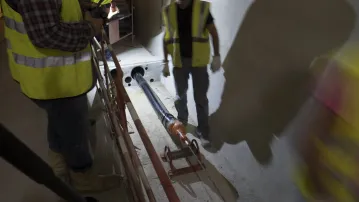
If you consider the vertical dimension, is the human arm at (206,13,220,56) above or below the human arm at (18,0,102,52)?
below

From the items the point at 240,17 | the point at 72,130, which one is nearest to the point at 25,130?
the point at 72,130

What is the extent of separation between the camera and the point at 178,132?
228cm

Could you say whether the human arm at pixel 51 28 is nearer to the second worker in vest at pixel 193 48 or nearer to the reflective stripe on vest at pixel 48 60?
the reflective stripe on vest at pixel 48 60

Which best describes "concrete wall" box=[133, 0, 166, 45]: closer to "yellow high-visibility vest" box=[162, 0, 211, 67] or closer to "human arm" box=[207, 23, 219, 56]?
"yellow high-visibility vest" box=[162, 0, 211, 67]

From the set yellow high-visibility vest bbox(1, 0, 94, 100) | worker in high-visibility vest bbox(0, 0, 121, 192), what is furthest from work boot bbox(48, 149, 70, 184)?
yellow high-visibility vest bbox(1, 0, 94, 100)

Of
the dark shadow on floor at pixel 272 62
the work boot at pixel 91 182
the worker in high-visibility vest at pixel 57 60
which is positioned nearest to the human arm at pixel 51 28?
the worker in high-visibility vest at pixel 57 60

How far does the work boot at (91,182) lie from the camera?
73.5 inches

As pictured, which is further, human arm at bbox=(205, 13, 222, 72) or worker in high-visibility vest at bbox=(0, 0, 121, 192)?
human arm at bbox=(205, 13, 222, 72)

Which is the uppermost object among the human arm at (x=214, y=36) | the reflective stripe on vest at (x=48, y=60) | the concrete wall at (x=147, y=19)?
the reflective stripe on vest at (x=48, y=60)

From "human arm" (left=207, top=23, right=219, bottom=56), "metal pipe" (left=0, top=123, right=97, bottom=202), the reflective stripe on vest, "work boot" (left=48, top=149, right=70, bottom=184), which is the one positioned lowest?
"work boot" (left=48, top=149, right=70, bottom=184)

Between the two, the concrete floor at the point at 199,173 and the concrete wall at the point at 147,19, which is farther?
the concrete wall at the point at 147,19

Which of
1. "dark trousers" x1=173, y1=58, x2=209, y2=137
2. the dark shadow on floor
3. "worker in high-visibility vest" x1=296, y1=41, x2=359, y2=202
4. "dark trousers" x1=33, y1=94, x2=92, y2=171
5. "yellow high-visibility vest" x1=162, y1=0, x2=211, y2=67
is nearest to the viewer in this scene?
"worker in high-visibility vest" x1=296, y1=41, x2=359, y2=202

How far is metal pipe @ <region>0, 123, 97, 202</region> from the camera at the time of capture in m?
0.44

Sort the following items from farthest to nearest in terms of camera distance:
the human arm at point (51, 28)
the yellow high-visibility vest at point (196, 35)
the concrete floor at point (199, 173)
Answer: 1. the yellow high-visibility vest at point (196, 35)
2. the concrete floor at point (199, 173)
3. the human arm at point (51, 28)
